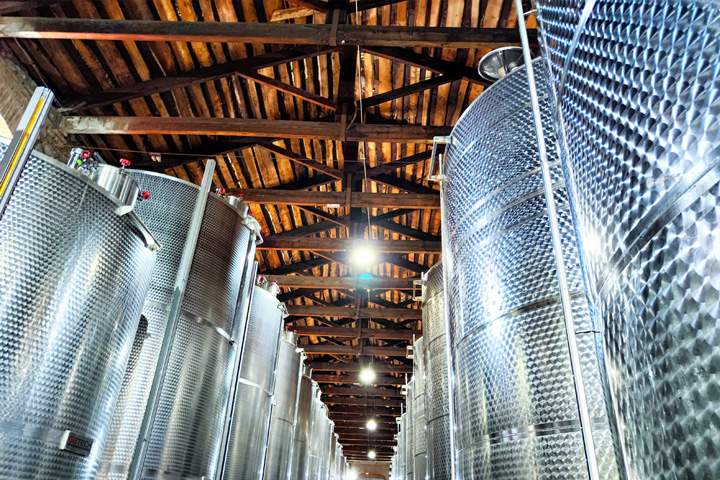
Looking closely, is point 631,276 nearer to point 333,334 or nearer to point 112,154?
point 112,154

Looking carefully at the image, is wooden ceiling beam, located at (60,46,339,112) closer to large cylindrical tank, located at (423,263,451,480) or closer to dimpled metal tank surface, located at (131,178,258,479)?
dimpled metal tank surface, located at (131,178,258,479)

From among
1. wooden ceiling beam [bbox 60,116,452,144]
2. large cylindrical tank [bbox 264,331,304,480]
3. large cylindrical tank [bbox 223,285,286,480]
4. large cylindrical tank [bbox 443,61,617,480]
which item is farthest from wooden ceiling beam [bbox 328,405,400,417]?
large cylindrical tank [bbox 443,61,617,480]

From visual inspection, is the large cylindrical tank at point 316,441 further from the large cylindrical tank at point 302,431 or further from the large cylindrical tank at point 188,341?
the large cylindrical tank at point 188,341

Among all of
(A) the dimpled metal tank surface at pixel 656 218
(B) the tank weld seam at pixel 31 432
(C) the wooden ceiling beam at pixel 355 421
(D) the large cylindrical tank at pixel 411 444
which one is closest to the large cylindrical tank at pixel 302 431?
(D) the large cylindrical tank at pixel 411 444

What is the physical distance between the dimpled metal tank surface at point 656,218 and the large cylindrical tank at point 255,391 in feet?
18.1

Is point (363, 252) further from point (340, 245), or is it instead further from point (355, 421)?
point (355, 421)

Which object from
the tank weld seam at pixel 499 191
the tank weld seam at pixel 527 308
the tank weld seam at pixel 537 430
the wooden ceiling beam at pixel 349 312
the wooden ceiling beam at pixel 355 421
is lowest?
the tank weld seam at pixel 537 430

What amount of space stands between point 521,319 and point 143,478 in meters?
3.40

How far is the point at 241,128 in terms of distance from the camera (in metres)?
7.79

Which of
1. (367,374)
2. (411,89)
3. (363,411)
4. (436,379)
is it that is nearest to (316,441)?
(367,374)

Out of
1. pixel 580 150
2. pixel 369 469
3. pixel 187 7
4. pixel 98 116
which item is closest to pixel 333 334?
pixel 98 116

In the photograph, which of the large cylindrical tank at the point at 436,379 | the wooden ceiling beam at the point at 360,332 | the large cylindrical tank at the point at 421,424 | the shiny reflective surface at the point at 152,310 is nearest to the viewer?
the shiny reflective surface at the point at 152,310

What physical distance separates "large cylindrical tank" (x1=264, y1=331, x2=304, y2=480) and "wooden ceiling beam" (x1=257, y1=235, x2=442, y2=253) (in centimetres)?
206

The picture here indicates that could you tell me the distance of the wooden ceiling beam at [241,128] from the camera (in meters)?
7.66
